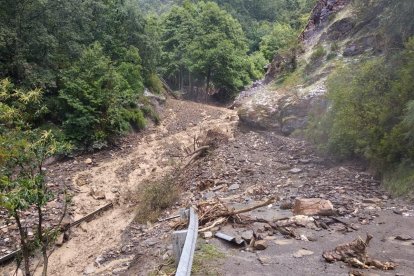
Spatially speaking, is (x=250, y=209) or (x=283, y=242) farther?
(x=250, y=209)

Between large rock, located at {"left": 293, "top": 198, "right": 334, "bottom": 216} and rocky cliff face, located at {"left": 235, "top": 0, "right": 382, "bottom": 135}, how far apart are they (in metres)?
8.68

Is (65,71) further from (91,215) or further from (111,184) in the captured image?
(91,215)

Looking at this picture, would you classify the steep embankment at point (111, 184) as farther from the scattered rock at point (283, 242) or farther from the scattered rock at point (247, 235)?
the scattered rock at point (283, 242)

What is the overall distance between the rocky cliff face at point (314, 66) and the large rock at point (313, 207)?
8.68 m

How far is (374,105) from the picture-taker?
1044 centimetres

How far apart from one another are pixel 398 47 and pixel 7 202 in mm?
11486

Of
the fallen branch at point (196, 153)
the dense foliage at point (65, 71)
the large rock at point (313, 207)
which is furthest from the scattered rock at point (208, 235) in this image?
the dense foliage at point (65, 71)

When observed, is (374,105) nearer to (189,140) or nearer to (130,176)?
(130,176)

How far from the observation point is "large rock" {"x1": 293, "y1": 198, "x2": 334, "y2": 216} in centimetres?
757

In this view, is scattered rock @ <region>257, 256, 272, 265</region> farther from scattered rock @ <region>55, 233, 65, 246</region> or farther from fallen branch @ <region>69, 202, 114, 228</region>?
fallen branch @ <region>69, 202, 114, 228</region>

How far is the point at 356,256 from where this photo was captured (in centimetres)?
550

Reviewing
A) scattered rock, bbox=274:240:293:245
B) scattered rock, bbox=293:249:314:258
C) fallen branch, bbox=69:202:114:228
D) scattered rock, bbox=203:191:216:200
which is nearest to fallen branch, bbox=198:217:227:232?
scattered rock, bbox=274:240:293:245

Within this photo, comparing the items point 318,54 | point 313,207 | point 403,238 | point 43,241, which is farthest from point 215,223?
point 318,54

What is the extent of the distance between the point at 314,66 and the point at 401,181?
519 inches
